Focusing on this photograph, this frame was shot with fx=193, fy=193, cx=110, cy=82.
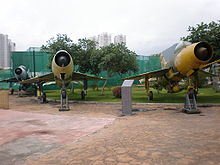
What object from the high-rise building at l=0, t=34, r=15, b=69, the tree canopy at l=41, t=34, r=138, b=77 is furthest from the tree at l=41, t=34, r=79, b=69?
the high-rise building at l=0, t=34, r=15, b=69

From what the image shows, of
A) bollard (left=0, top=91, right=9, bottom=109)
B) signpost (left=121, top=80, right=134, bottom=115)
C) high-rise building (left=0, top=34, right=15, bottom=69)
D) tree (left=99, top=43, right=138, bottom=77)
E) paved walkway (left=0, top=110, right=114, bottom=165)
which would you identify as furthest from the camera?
high-rise building (left=0, top=34, right=15, bottom=69)

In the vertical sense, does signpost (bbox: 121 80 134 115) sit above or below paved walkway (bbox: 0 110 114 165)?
above

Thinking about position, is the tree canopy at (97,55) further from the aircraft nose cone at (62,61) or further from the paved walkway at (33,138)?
the paved walkway at (33,138)

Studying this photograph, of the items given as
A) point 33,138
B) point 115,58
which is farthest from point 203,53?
point 115,58

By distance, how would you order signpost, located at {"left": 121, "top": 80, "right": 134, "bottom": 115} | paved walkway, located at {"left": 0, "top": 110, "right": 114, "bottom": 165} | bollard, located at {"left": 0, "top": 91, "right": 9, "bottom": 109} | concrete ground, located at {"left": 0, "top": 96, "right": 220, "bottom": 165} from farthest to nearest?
bollard, located at {"left": 0, "top": 91, "right": 9, "bottom": 109}
signpost, located at {"left": 121, "top": 80, "right": 134, "bottom": 115}
paved walkway, located at {"left": 0, "top": 110, "right": 114, "bottom": 165}
concrete ground, located at {"left": 0, "top": 96, "right": 220, "bottom": 165}

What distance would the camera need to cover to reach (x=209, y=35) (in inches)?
617

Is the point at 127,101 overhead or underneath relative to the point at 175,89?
underneath

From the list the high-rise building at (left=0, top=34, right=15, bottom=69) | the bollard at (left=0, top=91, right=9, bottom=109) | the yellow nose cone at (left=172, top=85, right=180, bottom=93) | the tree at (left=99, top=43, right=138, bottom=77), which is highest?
the high-rise building at (left=0, top=34, right=15, bottom=69)

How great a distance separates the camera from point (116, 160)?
3934mm

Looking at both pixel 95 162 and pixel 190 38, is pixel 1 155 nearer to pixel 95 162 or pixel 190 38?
pixel 95 162

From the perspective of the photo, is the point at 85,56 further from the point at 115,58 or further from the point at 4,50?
the point at 4,50

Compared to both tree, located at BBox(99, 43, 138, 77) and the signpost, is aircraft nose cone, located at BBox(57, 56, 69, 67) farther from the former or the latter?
tree, located at BBox(99, 43, 138, 77)

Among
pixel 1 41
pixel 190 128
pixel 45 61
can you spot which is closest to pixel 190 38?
pixel 190 128

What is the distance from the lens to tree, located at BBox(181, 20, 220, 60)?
15406mm
